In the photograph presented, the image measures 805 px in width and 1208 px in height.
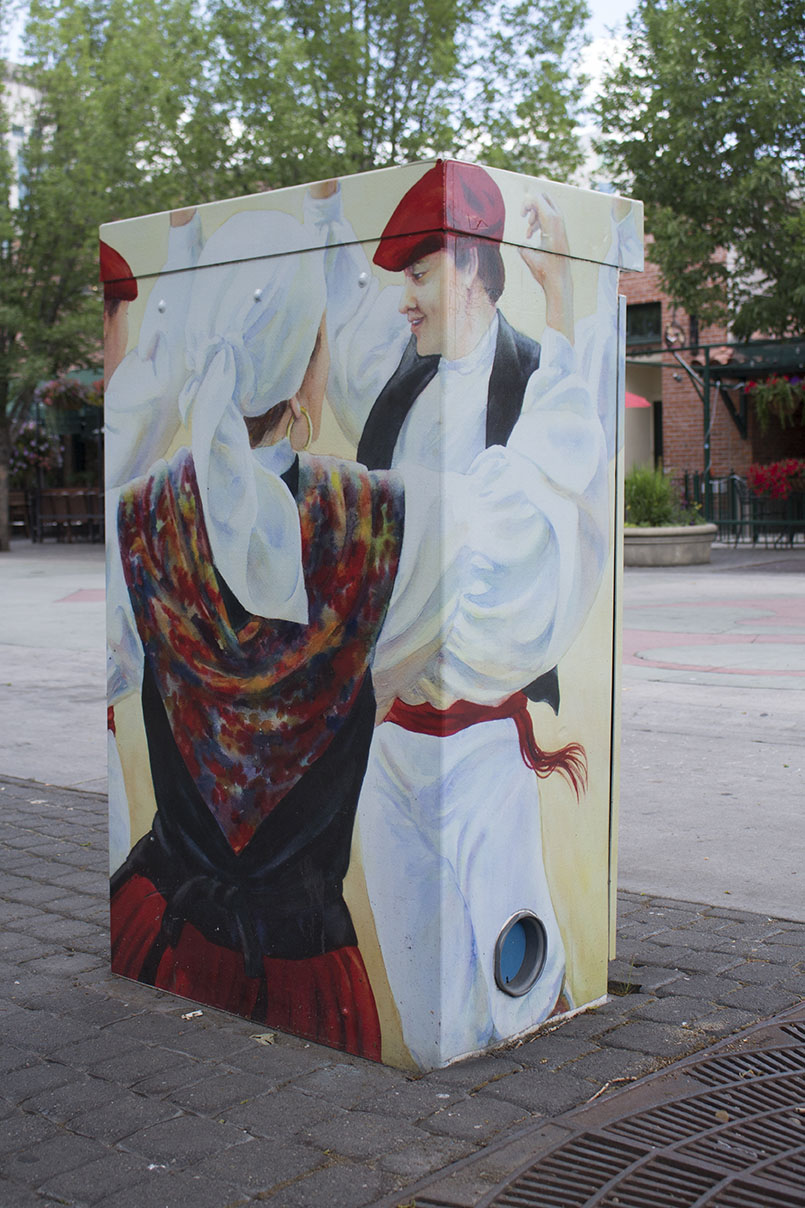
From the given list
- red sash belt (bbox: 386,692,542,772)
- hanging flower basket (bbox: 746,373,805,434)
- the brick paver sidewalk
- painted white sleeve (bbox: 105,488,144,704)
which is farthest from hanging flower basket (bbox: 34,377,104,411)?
red sash belt (bbox: 386,692,542,772)

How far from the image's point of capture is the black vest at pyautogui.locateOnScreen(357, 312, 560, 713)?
2861 millimetres

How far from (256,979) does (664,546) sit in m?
16.2

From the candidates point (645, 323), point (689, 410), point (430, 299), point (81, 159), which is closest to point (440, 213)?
point (430, 299)

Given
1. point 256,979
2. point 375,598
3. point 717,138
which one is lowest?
point 256,979

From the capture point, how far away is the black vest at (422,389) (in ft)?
9.39

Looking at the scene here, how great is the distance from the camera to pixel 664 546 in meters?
18.8

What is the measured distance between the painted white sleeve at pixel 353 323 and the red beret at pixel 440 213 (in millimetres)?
79

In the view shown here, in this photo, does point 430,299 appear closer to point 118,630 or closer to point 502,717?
point 502,717

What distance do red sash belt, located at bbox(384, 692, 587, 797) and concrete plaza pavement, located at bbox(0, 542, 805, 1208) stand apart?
663mm

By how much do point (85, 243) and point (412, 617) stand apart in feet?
73.7

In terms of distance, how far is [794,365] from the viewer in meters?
22.3

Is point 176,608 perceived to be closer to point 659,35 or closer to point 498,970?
point 498,970

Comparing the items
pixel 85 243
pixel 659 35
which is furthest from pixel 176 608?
pixel 85 243

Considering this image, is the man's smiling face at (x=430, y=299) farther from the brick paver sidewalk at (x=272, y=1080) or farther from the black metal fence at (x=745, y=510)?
the black metal fence at (x=745, y=510)
